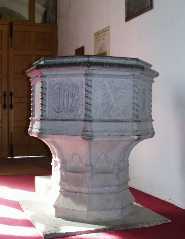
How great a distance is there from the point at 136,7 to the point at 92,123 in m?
2.15

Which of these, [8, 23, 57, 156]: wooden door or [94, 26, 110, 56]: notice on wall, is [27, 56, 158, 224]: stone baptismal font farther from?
[8, 23, 57, 156]: wooden door

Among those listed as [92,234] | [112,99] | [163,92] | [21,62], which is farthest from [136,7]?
[21,62]

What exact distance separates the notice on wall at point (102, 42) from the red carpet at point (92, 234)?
2.00 meters

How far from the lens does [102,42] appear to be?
5.57 metres

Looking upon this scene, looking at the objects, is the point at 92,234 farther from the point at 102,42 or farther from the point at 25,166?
the point at 25,166

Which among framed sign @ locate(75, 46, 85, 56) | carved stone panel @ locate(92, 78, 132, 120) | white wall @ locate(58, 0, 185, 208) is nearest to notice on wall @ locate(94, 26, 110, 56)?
white wall @ locate(58, 0, 185, 208)

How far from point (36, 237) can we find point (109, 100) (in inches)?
40.8

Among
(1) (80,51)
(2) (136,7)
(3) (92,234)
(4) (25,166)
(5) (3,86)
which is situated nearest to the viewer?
(3) (92,234)

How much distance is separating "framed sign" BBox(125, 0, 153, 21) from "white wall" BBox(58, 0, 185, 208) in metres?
0.05

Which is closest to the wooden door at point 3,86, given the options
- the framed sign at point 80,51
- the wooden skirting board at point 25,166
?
the wooden skirting board at point 25,166

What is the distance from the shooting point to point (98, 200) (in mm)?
3043

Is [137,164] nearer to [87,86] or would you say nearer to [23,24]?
[87,86]

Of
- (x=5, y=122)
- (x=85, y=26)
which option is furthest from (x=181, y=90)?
(x=5, y=122)

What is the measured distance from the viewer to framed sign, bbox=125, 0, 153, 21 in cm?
426
